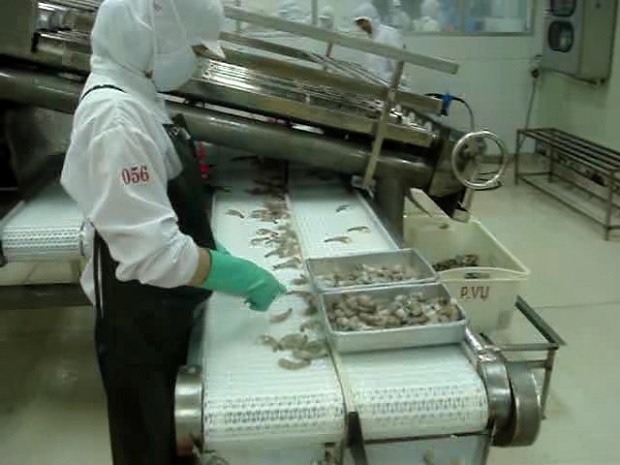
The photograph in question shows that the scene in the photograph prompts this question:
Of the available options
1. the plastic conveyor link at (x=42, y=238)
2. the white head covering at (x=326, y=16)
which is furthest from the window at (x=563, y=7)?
the plastic conveyor link at (x=42, y=238)

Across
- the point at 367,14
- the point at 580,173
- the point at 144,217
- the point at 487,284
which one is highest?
the point at 367,14

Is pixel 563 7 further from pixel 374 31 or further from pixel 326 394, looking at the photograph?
pixel 326 394

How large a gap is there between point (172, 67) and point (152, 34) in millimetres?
85

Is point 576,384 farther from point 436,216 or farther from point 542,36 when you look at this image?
point 542,36

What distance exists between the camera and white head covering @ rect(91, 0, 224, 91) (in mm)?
1187

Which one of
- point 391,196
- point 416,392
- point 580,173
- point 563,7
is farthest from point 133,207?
point 563,7

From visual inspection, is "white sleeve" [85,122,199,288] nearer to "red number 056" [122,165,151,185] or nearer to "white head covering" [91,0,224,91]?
"red number 056" [122,165,151,185]

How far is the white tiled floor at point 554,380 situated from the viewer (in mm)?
2176

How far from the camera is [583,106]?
205 inches

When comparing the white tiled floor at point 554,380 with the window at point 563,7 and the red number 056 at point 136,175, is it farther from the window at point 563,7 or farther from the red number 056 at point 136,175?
the window at point 563,7

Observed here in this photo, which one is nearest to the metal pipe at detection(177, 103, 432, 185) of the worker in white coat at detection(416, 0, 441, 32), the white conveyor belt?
the white conveyor belt

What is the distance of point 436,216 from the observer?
3.08m

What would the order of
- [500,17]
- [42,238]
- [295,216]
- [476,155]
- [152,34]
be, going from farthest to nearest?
1. [500,17]
2. [476,155]
3. [295,216]
4. [42,238]
5. [152,34]

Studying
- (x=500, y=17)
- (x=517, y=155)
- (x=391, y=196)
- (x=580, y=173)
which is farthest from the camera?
(x=500, y=17)
